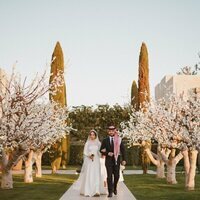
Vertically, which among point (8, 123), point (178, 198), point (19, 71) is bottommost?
point (178, 198)

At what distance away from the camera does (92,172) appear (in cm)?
1411

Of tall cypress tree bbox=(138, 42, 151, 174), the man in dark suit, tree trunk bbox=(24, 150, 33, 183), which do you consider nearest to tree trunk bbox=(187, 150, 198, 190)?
the man in dark suit

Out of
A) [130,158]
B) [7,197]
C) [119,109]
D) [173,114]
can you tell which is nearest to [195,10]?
[173,114]

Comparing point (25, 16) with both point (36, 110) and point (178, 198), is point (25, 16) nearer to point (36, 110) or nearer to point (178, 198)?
point (36, 110)

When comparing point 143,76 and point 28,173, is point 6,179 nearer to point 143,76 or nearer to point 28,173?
point 28,173

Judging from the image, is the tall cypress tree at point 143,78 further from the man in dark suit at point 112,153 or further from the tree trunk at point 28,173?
the man in dark suit at point 112,153

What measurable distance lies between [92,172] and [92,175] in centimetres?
10

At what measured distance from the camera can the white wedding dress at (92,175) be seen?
1372 cm

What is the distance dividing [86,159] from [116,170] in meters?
1.31

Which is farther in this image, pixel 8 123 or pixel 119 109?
pixel 119 109

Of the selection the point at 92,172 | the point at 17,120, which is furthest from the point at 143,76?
the point at 17,120

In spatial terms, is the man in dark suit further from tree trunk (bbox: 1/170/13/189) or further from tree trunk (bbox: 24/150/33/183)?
tree trunk (bbox: 24/150/33/183)

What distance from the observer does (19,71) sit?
13.5 m

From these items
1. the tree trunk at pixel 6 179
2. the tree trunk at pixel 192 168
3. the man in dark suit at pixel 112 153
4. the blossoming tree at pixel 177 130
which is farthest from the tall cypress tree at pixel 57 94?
the man in dark suit at pixel 112 153
